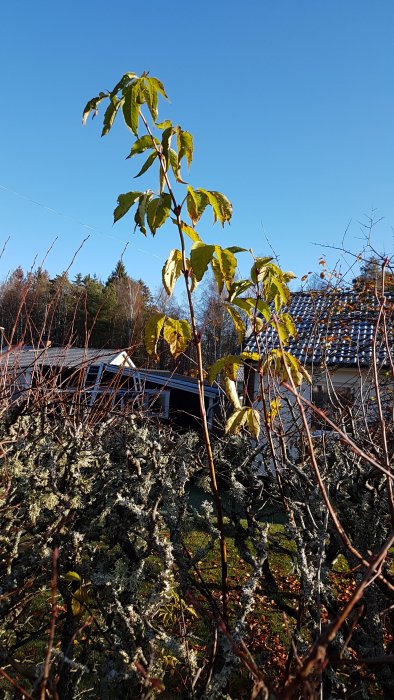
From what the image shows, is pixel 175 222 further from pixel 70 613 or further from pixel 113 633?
pixel 70 613

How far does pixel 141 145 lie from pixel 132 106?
0.38 ft

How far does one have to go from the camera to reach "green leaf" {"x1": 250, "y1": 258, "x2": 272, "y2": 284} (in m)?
1.63

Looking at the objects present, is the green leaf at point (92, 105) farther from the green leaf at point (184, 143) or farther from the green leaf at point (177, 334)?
the green leaf at point (177, 334)

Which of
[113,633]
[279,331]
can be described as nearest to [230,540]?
[113,633]

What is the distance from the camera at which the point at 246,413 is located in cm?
173

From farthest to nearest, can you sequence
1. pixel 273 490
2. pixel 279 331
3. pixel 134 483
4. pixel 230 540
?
pixel 230 540
pixel 273 490
pixel 134 483
pixel 279 331

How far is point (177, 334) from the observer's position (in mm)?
1547

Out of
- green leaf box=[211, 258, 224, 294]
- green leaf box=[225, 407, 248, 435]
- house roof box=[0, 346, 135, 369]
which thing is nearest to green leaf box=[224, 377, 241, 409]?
green leaf box=[225, 407, 248, 435]

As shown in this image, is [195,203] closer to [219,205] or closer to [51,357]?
[219,205]

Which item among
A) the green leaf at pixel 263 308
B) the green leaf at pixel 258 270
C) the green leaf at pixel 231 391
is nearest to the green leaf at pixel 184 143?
the green leaf at pixel 258 270

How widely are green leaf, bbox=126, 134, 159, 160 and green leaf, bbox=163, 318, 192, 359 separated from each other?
51 cm

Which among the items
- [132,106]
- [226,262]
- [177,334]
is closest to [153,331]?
[177,334]

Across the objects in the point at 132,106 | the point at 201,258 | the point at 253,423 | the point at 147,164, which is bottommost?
the point at 253,423

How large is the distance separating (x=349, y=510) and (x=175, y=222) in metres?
2.29
